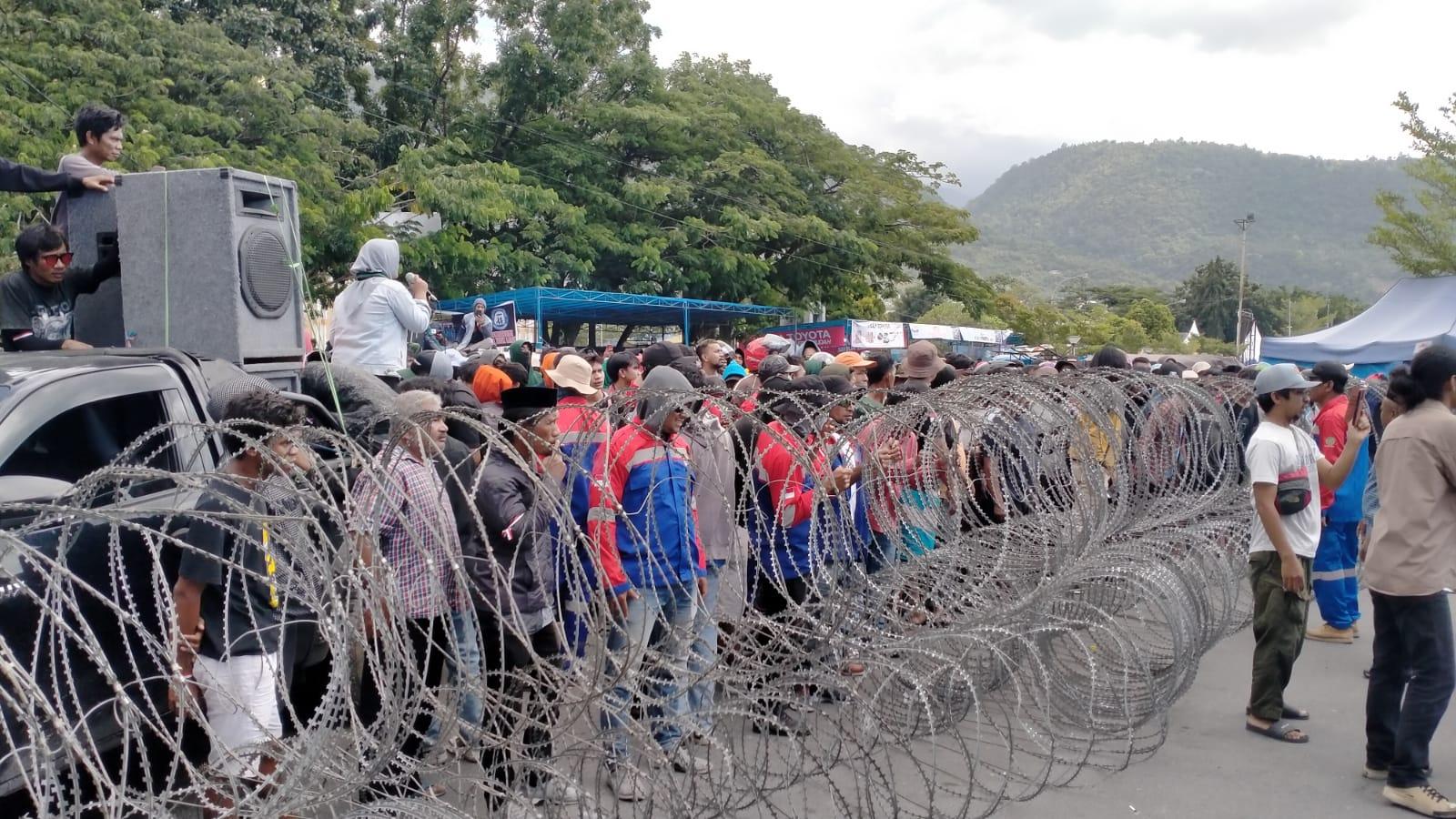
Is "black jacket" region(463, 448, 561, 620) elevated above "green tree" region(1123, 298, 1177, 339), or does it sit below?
below

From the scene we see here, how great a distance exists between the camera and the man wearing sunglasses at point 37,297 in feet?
15.6

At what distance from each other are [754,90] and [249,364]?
→ 24.8 m

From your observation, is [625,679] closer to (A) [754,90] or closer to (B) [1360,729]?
(B) [1360,729]

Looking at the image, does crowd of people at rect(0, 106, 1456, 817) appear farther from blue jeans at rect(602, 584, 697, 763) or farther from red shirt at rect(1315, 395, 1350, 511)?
red shirt at rect(1315, 395, 1350, 511)

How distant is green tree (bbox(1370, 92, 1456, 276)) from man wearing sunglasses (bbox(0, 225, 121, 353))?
23990mm

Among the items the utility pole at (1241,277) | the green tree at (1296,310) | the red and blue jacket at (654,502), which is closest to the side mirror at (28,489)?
the red and blue jacket at (654,502)

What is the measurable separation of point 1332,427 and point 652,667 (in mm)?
6020

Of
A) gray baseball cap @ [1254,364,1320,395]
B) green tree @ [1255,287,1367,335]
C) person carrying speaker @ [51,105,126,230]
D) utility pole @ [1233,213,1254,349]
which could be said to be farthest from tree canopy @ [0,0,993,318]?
green tree @ [1255,287,1367,335]

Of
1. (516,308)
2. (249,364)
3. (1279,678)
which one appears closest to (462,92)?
(516,308)

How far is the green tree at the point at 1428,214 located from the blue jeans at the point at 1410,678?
20654 mm

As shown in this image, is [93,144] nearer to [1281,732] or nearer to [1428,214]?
[1281,732]

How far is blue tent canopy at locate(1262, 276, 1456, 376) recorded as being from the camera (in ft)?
52.2

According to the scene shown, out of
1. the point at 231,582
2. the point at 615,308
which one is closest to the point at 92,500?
the point at 231,582

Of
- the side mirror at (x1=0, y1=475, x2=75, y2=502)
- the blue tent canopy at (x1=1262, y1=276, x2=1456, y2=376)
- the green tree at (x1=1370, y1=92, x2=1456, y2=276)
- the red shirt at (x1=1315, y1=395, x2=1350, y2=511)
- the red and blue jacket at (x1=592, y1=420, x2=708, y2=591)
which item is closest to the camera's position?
the side mirror at (x1=0, y1=475, x2=75, y2=502)
